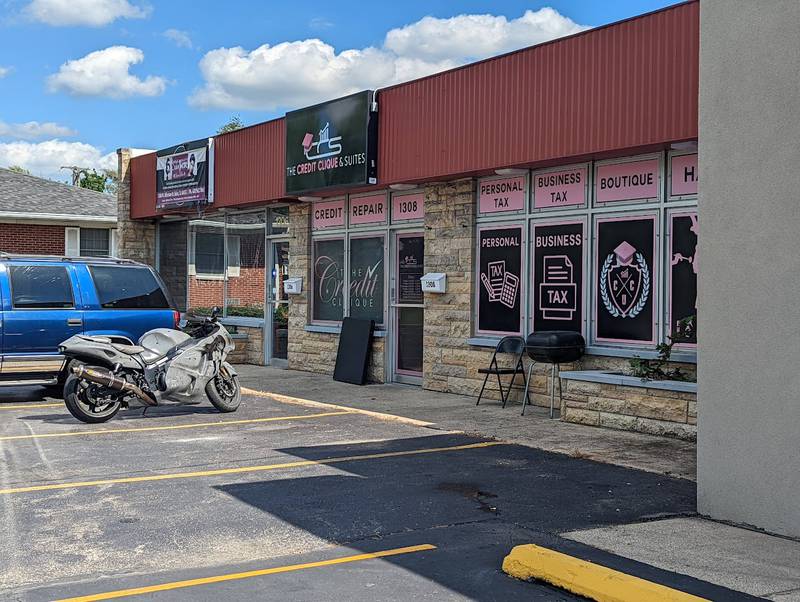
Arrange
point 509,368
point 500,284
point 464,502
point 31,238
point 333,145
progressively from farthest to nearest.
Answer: point 31,238
point 333,145
point 500,284
point 509,368
point 464,502

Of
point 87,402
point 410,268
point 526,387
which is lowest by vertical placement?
point 87,402

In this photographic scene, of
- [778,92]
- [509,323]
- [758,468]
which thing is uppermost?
[778,92]

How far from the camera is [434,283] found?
14.4 meters

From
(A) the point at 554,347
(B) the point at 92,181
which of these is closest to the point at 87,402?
(A) the point at 554,347

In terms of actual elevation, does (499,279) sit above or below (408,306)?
above

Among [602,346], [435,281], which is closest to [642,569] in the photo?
[602,346]

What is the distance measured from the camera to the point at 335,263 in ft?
57.0

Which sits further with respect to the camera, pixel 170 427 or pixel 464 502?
pixel 170 427

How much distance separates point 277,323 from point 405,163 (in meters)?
5.97

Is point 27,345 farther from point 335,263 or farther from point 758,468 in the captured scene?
point 758,468

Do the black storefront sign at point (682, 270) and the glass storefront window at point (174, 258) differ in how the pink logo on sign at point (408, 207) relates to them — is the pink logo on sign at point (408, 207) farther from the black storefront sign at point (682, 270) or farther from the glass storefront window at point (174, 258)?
the glass storefront window at point (174, 258)

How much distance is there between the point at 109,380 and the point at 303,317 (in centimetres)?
690

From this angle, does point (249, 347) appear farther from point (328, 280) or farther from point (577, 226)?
point (577, 226)

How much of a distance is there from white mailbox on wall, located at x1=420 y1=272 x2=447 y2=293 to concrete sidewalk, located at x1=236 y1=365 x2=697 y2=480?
157cm
